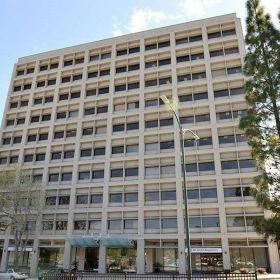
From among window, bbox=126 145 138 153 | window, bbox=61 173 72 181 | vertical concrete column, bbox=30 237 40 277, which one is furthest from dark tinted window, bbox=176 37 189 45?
vertical concrete column, bbox=30 237 40 277

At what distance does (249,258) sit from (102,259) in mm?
18478

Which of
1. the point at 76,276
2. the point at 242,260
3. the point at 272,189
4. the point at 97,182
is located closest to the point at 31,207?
the point at 97,182

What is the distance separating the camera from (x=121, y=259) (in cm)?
3906

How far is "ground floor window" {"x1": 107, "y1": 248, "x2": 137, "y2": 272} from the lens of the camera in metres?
38.3

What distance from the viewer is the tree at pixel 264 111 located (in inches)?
667

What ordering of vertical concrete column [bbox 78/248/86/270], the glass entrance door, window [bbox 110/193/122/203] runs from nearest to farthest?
1. the glass entrance door
2. vertical concrete column [bbox 78/248/86/270]
3. window [bbox 110/193/122/203]

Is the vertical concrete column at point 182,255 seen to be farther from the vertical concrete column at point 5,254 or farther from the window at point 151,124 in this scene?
the vertical concrete column at point 5,254

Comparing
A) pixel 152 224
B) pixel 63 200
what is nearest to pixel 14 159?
pixel 63 200

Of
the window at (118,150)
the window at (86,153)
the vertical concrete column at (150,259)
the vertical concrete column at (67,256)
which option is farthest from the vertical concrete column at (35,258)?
the window at (118,150)

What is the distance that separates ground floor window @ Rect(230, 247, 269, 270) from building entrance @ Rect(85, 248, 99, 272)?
17660 millimetres

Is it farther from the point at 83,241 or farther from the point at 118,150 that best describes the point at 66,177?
the point at 83,241

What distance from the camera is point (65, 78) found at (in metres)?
52.6

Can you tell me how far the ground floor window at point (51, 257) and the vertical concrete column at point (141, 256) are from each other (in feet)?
37.7

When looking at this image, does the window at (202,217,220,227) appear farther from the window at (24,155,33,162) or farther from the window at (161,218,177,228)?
the window at (24,155,33,162)
